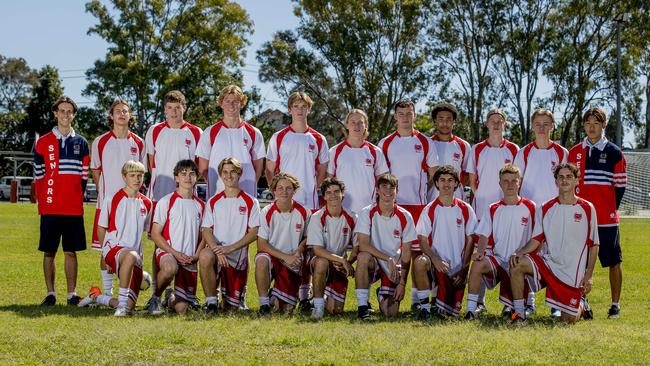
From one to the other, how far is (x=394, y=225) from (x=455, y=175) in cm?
83

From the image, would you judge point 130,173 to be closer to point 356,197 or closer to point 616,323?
point 356,197

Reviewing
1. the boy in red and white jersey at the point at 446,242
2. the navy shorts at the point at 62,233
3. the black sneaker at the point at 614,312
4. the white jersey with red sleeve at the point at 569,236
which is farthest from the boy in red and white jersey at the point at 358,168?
the navy shorts at the point at 62,233

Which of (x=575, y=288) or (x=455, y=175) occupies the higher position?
(x=455, y=175)

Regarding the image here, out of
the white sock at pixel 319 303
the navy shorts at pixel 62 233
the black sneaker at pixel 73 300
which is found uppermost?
the navy shorts at pixel 62 233

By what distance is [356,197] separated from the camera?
904 centimetres

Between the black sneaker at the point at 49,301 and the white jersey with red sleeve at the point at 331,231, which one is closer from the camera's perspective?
the white jersey with red sleeve at the point at 331,231

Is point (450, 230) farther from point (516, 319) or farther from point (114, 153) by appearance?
point (114, 153)

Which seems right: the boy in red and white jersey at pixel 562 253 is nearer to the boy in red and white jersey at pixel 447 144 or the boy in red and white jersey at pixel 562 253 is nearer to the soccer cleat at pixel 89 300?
the boy in red and white jersey at pixel 447 144

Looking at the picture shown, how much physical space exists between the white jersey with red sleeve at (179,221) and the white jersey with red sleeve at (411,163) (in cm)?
235

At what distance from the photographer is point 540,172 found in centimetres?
905

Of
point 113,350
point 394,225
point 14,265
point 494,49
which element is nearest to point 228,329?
point 113,350

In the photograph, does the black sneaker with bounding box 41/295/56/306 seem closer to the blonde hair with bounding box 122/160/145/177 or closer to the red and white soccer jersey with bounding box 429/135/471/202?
the blonde hair with bounding box 122/160/145/177

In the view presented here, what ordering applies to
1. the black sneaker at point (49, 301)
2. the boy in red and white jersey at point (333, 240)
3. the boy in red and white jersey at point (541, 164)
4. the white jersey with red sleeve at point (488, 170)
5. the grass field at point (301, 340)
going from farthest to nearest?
the white jersey with red sleeve at point (488, 170) → the boy in red and white jersey at point (541, 164) → the black sneaker at point (49, 301) → the boy in red and white jersey at point (333, 240) → the grass field at point (301, 340)

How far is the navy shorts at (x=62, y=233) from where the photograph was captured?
9180 millimetres
